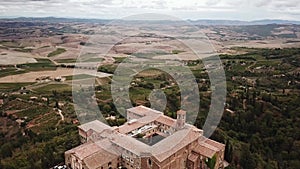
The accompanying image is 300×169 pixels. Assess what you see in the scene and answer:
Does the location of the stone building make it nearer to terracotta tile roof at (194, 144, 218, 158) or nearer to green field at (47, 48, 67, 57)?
terracotta tile roof at (194, 144, 218, 158)

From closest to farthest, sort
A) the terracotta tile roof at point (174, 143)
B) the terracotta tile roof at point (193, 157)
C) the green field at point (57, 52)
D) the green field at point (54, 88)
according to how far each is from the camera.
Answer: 1. the terracotta tile roof at point (174, 143)
2. the terracotta tile roof at point (193, 157)
3. the green field at point (54, 88)
4. the green field at point (57, 52)

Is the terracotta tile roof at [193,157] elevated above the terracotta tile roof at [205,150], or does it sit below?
below

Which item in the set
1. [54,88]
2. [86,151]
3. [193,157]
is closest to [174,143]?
[193,157]

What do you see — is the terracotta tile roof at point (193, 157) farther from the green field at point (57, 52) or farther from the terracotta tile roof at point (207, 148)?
the green field at point (57, 52)

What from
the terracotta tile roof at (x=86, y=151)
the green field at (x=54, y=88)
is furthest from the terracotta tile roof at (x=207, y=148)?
the green field at (x=54, y=88)

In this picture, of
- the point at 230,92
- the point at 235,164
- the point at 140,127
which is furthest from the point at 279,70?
the point at 140,127

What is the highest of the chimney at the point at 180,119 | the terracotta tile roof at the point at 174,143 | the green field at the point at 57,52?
the chimney at the point at 180,119

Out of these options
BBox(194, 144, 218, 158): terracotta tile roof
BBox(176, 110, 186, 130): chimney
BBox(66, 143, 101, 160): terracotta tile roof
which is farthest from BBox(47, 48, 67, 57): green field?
BBox(194, 144, 218, 158): terracotta tile roof

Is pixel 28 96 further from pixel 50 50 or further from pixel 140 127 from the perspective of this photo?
pixel 50 50

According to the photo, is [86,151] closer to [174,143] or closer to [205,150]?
[174,143]
